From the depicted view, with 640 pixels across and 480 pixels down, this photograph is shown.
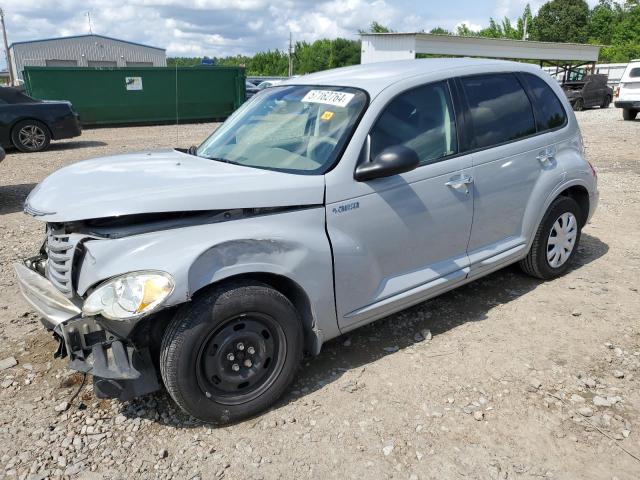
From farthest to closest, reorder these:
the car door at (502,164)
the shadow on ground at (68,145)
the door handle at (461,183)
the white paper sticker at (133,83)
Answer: the white paper sticker at (133,83), the shadow on ground at (68,145), the car door at (502,164), the door handle at (461,183)

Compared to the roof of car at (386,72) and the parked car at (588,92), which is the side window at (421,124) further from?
the parked car at (588,92)

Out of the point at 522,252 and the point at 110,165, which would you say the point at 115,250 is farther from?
the point at 522,252

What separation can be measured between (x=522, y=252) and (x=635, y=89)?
1674 centimetres

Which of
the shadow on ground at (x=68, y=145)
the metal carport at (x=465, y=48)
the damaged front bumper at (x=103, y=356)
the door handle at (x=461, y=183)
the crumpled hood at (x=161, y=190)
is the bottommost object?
the shadow on ground at (x=68, y=145)

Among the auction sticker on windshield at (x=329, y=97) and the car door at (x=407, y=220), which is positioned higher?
the auction sticker on windshield at (x=329, y=97)

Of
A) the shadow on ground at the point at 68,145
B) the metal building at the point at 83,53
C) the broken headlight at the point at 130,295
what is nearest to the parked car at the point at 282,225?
the broken headlight at the point at 130,295

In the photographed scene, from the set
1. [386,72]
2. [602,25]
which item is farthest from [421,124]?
[602,25]

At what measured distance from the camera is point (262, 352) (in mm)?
2879

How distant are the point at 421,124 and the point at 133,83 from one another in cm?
1771

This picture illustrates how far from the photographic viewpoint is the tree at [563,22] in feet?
216

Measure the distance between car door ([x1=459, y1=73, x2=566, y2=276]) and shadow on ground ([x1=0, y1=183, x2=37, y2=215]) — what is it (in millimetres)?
6457

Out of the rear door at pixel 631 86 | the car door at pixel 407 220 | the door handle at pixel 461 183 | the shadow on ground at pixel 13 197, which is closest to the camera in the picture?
the car door at pixel 407 220

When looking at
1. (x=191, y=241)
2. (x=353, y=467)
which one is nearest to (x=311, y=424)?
(x=353, y=467)

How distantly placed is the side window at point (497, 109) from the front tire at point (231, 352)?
76.9 inches
